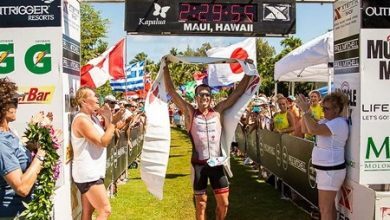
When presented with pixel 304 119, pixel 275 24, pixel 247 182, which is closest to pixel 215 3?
pixel 275 24

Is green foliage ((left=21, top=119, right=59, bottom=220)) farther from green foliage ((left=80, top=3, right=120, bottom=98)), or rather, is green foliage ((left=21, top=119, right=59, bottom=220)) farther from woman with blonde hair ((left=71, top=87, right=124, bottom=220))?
green foliage ((left=80, top=3, right=120, bottom=98))

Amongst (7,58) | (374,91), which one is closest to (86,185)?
(7,58)

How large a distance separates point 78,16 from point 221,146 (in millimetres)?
2570

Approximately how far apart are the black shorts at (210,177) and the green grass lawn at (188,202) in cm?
214

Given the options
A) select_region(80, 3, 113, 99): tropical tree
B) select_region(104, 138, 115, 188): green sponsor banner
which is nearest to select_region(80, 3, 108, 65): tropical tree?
select_region(80, 3, 113, 99): tropical tree

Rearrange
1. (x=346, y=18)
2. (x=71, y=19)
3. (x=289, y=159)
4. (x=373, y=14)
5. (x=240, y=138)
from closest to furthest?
1. (x=373, y=14)
2. (x=346, y=18)
3. (x=71, y=19)
4. (x=289, y=159)
5. (x=240, y=138)

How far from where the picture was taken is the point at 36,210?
3.97 m

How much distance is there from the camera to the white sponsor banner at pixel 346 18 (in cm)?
555

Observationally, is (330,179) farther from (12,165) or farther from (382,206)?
(12,165)

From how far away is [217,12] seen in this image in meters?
6.85

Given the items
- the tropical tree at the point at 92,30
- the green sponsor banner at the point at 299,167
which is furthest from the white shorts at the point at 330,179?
the tropical tree at the point at 92,30

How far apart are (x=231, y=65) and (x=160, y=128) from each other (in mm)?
5493

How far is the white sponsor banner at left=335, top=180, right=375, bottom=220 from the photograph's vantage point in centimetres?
528

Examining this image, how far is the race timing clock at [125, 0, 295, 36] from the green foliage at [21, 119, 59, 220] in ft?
9.97
